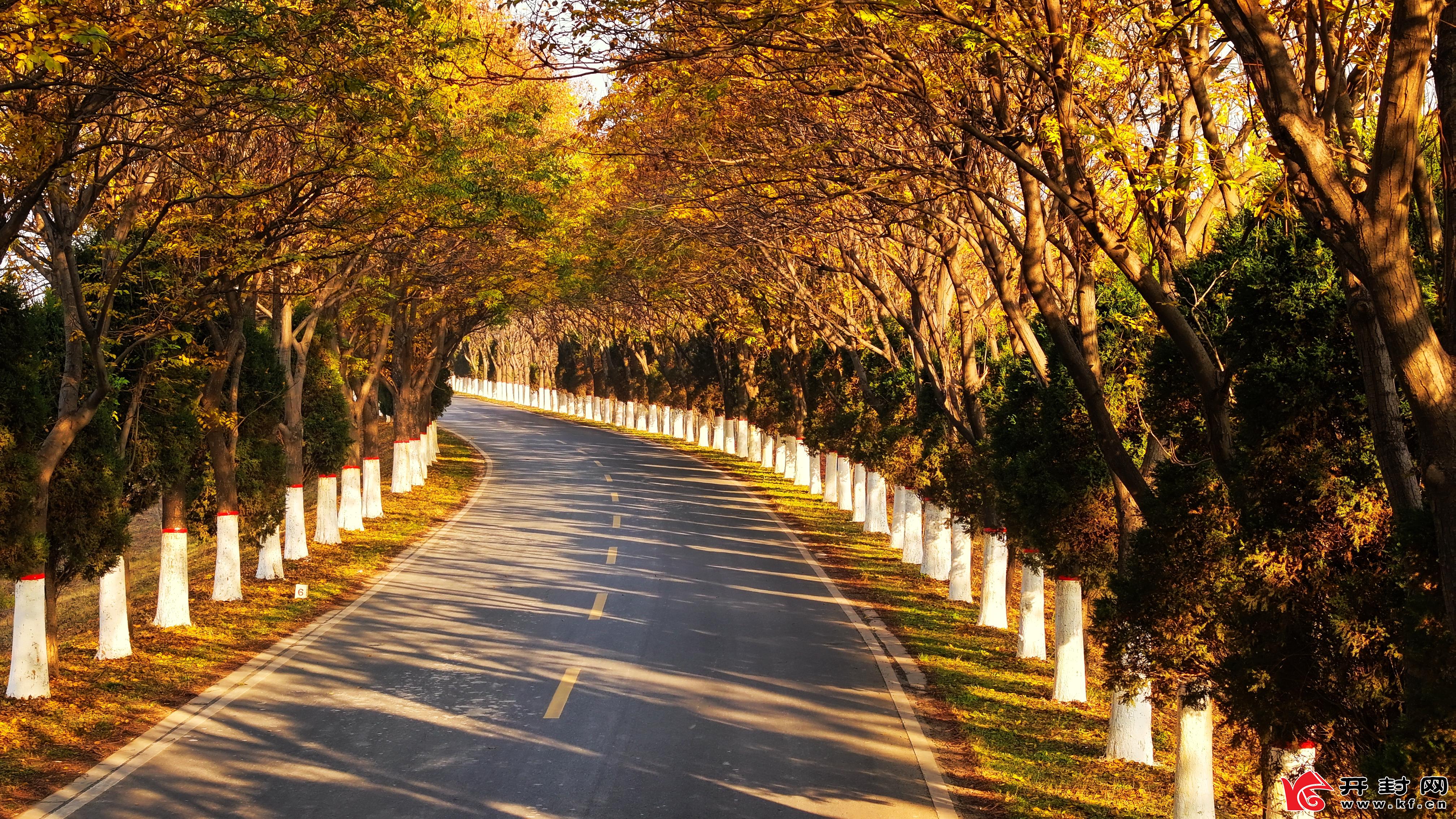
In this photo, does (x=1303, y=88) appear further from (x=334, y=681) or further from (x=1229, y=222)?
(x=334, y=681)

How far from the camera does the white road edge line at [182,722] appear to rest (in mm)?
10062

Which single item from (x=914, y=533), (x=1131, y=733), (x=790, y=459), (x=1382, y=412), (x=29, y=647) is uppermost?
(x=1382, y=412)

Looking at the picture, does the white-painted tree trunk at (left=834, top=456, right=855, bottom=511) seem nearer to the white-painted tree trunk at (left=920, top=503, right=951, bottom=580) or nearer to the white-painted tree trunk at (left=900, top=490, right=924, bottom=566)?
the white-painted tree trunk at (left=900, top=490, right=924, bottom=566)

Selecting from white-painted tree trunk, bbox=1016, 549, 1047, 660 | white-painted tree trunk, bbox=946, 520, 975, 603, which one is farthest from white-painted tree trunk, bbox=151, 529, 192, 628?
white-painted tree trunk, bbox=946, 520, 975, 603

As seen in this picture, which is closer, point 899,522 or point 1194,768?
point 1194,768

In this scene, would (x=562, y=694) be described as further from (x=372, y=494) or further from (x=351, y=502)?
(x=372, y=494)

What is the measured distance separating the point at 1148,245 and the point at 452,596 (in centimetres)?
1240

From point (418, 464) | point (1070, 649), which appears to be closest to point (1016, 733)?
point (1070, 649)

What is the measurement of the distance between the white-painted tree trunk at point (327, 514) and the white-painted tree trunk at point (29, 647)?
12.9m

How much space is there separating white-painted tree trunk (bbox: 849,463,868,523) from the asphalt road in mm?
7898

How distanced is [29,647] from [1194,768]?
11.3 metres

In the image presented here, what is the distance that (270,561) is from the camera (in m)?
21.4

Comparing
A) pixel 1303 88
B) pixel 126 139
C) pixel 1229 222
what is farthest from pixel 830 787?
pixel 126 139

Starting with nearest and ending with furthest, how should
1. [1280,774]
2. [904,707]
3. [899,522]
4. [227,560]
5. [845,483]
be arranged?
[1280,774]
[904,707]
[227,560]
[899,522]
[845,483]
